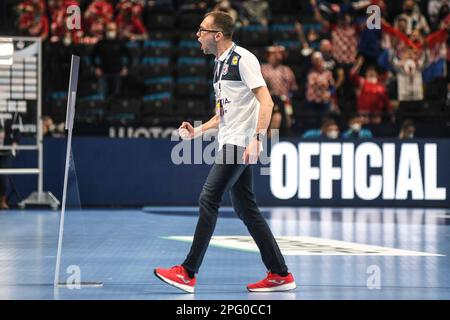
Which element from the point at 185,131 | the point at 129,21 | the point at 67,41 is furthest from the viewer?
the point at 129,21

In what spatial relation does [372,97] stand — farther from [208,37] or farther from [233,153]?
[233,153]

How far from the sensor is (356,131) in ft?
63.7

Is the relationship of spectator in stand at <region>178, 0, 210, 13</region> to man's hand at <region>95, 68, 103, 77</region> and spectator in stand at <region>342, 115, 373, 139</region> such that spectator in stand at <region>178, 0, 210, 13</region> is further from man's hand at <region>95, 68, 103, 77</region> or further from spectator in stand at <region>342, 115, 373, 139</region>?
spectator in stand at <region>342, 115, 373, 139</region>

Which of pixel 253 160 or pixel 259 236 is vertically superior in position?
pixel 253 160

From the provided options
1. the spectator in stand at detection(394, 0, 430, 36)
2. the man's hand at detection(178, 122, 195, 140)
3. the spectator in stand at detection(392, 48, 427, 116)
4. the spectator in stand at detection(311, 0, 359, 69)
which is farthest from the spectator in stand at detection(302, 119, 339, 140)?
the man's hand at detection(178, 122, 195, 140)

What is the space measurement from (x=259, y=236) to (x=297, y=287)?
61 centimetres

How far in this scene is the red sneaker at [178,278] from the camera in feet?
26.9

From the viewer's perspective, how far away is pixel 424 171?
1912 cm

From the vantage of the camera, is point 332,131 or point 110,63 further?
point 110,63

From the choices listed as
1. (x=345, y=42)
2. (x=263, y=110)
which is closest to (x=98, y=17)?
(x=345, y=42)

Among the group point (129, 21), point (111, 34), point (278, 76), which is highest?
point (129, 21)

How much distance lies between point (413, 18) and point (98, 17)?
6.66 meters
